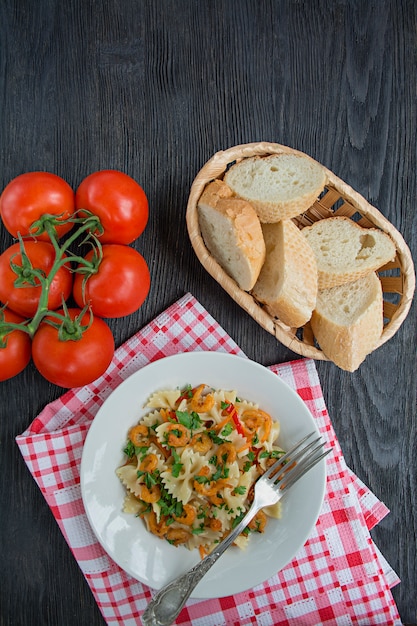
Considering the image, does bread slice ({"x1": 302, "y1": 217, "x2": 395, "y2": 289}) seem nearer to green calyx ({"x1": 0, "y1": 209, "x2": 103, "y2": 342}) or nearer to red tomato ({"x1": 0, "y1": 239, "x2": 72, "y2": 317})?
green calyx ({"x1": 0, "y1": 209, "x2": 103, "y2": 342})

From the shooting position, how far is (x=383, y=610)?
8.50ft

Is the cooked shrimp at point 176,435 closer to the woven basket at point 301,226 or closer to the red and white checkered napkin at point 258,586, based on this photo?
the red and white checkered napkin at point 258,586

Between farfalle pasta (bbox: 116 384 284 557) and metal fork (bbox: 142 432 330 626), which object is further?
farfalle pasta (bbox: 116 384 284 557)

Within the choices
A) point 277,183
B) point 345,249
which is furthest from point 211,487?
point 277,183

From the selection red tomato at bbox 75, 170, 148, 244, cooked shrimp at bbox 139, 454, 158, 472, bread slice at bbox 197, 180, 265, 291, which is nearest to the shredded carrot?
cooked shrimp at bbox 139, 454, 158, 472

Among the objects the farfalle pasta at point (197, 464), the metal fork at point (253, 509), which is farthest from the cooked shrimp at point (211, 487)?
the metal fork at point (253, 509)

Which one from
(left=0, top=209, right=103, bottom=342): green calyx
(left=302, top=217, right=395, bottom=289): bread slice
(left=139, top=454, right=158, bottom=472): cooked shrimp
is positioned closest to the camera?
(left=0, top=209, right=103, bottom=342): green calyx

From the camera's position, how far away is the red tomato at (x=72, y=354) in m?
2.23

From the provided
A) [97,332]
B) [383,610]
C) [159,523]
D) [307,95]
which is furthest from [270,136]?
[383,610]

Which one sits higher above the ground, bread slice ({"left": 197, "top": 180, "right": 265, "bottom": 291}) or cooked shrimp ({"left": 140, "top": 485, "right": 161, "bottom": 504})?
bread slice ({"left": 197, "top": 180, "right": 265, "bottom": 291})

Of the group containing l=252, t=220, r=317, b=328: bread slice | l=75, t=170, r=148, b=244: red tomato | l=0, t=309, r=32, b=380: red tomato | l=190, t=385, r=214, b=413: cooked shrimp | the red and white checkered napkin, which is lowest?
the red and white checkered napkin

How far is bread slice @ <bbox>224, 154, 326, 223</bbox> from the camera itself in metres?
2.40

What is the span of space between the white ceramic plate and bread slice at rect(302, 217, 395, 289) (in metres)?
0.50

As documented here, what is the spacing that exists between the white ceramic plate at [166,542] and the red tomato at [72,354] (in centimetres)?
15
